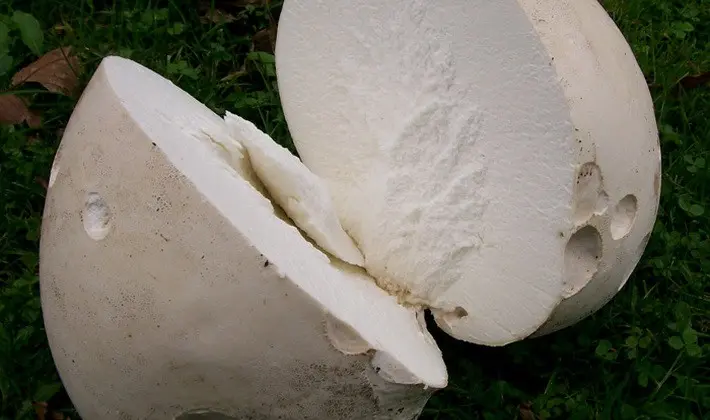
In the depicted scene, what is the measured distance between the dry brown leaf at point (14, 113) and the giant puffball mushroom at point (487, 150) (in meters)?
1.01

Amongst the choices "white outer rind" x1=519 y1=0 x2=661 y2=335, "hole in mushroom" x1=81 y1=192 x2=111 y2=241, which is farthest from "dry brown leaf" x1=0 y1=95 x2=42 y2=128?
"white outer rind" x1=519 y1=0 x2=661 y2=335

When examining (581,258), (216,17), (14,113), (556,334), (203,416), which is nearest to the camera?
(203,416)

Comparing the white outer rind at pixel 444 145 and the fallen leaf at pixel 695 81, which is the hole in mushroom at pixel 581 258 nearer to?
the white outer rind at pixel 444 145

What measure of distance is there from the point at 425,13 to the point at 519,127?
0.34 m

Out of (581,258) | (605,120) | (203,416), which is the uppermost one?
(605,120)

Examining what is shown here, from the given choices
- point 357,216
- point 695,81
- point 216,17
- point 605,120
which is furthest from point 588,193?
point 216,17

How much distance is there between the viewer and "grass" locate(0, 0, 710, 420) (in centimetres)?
204

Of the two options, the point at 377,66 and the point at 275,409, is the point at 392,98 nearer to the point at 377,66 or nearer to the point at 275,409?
the point at 377,66

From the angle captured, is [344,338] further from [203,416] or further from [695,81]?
[695,81]

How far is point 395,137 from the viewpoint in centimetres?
185

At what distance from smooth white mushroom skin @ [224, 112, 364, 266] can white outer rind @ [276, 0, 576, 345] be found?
0.39 ft

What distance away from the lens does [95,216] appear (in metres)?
1.43

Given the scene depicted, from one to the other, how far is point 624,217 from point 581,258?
0.13 metres

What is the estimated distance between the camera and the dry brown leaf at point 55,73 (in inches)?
100
